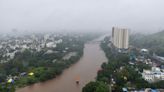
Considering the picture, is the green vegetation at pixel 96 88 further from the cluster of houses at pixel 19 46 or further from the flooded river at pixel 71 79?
the cluster of houses at pixel 19 46

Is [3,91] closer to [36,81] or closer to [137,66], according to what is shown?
[36,81]

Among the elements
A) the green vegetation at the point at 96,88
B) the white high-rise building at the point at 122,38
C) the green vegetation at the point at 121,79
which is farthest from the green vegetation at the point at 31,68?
the white high-rise building at the point at 122,38

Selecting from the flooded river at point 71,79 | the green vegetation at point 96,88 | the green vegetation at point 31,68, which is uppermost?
the green vegetation at point 96,88

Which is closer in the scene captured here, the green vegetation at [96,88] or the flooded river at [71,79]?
the green vegetation at [96,88]

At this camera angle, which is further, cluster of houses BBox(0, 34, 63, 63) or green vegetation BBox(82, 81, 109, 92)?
cluster of houses BBox(0, 34, 63, 63)

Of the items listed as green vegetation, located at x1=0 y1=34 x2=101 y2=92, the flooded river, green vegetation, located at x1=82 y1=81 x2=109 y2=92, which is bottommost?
the flooded river

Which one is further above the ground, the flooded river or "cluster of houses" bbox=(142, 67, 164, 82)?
"cluster of houses" bbox=(142, 67, 164, 82)

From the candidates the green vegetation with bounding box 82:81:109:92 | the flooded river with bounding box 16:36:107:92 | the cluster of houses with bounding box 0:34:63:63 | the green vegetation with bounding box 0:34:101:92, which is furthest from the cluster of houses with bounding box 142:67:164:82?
the cluster of houses with bounding box 0:34:63:63

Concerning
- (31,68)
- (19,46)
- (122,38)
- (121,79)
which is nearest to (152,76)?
(121,79)

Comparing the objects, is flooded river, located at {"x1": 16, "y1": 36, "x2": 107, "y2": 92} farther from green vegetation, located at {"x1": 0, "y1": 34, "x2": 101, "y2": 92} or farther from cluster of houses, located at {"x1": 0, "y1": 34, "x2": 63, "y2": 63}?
cluster of houses, located at {"x1": 0, "y1": 34, "x2": 63, "y2": 63}

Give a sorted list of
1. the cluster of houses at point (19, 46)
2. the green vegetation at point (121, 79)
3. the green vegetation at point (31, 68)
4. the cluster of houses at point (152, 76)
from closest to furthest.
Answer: the green vegetation at point (121, 79) < the cluster of houses at point (152, 76) < the green vegetation at point (31, 68) < the cluster of houses at point (19, 46)

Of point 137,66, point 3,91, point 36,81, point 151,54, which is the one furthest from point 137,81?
point 151,54
